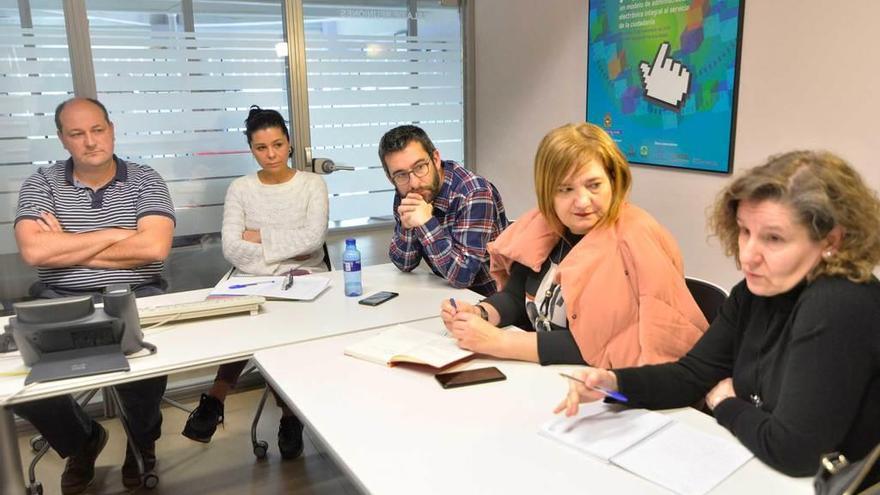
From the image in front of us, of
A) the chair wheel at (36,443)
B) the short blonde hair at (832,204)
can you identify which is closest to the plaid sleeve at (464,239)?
the short blonde hair at (832,204)

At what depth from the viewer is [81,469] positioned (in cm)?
262

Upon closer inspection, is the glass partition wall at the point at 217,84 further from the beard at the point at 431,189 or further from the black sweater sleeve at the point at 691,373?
the black sweater sleeve at the point at 691,373

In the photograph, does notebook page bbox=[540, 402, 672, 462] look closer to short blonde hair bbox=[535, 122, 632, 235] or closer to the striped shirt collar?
short blonde hair bbox=[535, 122, 632, 235]

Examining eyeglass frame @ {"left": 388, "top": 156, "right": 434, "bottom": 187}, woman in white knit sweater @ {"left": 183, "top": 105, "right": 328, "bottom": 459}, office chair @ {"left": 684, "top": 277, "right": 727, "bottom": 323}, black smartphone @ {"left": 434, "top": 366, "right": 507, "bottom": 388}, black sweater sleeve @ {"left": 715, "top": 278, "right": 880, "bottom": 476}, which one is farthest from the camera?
woman in white knit sweater @ {"left": 183, "top": 105, "right": 328, "bottom": 459}

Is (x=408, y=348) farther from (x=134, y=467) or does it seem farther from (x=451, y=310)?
(x=134, y=467)

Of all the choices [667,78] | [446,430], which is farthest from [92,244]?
[667,78]

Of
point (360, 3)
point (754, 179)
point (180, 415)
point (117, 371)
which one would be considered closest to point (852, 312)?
point (754, 179)

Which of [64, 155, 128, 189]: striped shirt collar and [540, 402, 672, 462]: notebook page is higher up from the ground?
[64, 155, 128, 189]: striped shirt collar

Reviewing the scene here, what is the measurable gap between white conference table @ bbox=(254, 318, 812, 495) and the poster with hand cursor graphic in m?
1.57

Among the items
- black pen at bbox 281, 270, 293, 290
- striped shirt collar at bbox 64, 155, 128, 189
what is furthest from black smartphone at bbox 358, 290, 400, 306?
striped shirt collar at bbox 64, 155, 128, 189

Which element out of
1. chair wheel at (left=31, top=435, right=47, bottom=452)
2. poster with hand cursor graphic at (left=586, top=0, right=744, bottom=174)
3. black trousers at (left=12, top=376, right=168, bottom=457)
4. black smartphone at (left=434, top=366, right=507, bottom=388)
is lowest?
chair wheel at (left=31, top=435, right=47, bottom=452)

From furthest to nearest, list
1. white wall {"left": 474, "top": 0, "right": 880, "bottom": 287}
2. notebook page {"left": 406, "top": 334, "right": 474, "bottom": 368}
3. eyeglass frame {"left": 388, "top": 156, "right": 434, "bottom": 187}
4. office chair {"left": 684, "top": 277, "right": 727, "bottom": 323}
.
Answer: eyeglass frame {"left": 388, "top": 156, "right": 434, "bottom": 187} → white wall {"left": 474, "top": 0, "right": 880, "bottom": 287} → office chair {"left": 684, "top": 277, "right": 727, "bottom": 323} → notebook page {"left": 406, "top": 334, "right": 474, "bottom": 368}

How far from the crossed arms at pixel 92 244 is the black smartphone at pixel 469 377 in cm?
172

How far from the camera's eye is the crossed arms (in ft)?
9.00
